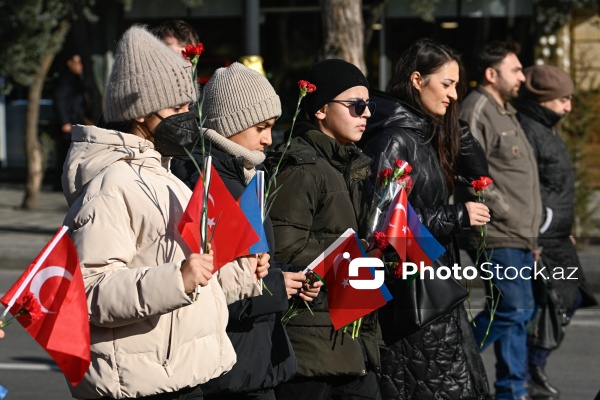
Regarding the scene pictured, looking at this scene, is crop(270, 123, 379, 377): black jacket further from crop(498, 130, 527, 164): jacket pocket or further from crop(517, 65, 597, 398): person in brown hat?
crop(517, 65, 597, 398): person in brown hat

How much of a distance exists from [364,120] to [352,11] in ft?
21.9

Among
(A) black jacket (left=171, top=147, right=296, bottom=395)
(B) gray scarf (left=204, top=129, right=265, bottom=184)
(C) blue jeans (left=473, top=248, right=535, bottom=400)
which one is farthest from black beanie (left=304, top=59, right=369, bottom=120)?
(C) blue jeans (left=473, top=248, right=535, bottom=400)

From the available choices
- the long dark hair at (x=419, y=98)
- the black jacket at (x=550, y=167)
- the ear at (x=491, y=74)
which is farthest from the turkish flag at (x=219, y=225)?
the black jacket at (x=550, y=167)

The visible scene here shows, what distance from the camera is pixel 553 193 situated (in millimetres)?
7113

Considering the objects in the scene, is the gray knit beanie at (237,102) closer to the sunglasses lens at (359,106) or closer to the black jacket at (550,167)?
the sunglasses lens at (359,106)

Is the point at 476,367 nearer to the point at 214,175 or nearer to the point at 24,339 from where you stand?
the point at 214,175

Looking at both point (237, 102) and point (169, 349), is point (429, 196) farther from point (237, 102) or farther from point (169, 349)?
point (169, 349)

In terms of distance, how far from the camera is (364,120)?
4742mm

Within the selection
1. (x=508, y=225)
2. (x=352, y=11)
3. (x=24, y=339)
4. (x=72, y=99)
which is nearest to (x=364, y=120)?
(x=508, y=225)

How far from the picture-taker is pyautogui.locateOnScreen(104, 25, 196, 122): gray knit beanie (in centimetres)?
340

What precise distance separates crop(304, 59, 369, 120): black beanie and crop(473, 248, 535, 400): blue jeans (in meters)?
2.00

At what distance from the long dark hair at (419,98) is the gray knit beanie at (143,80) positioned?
6.34 ft

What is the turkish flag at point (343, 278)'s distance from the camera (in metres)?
4.25

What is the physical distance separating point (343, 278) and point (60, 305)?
1.44m
